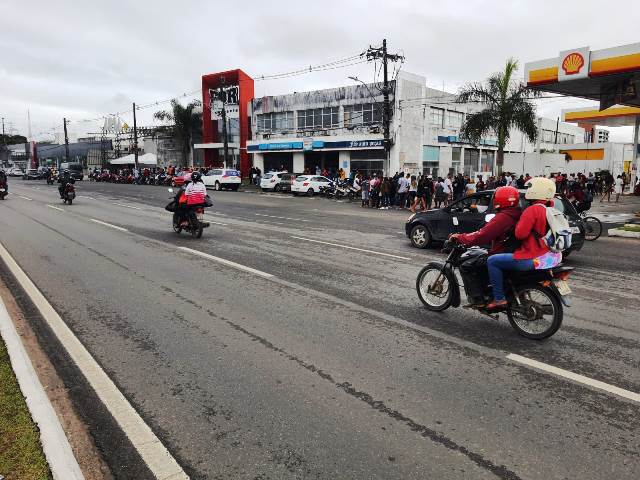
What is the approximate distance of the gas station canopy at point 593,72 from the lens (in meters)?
15.5

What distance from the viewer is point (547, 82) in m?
18.0

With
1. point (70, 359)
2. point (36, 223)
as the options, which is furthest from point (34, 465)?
point (36, 223)

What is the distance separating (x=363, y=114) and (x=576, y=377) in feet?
122

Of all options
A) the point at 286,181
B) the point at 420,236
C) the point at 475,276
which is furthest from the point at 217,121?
the point at 475,276

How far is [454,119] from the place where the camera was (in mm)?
43000

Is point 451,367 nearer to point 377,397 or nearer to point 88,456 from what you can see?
point 377,397

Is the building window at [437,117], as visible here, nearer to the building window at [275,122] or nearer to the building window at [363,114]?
the building window at [363,114]

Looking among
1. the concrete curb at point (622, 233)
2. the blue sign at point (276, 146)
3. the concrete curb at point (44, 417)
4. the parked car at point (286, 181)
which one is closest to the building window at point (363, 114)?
the blue sign at point (276, 146)

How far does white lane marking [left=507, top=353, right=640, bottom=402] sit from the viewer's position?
13.2 feet

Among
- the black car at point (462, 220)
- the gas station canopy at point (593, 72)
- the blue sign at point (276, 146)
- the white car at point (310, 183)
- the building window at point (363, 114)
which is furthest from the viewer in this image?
the blue sign at point (276, 146)

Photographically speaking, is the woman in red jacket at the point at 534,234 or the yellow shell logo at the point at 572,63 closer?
the woman in red jacket at the point at 534,234

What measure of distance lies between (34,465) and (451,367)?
337 cm

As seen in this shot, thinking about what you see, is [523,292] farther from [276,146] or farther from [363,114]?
[276,146]

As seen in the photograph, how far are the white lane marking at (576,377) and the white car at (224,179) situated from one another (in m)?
35.6
